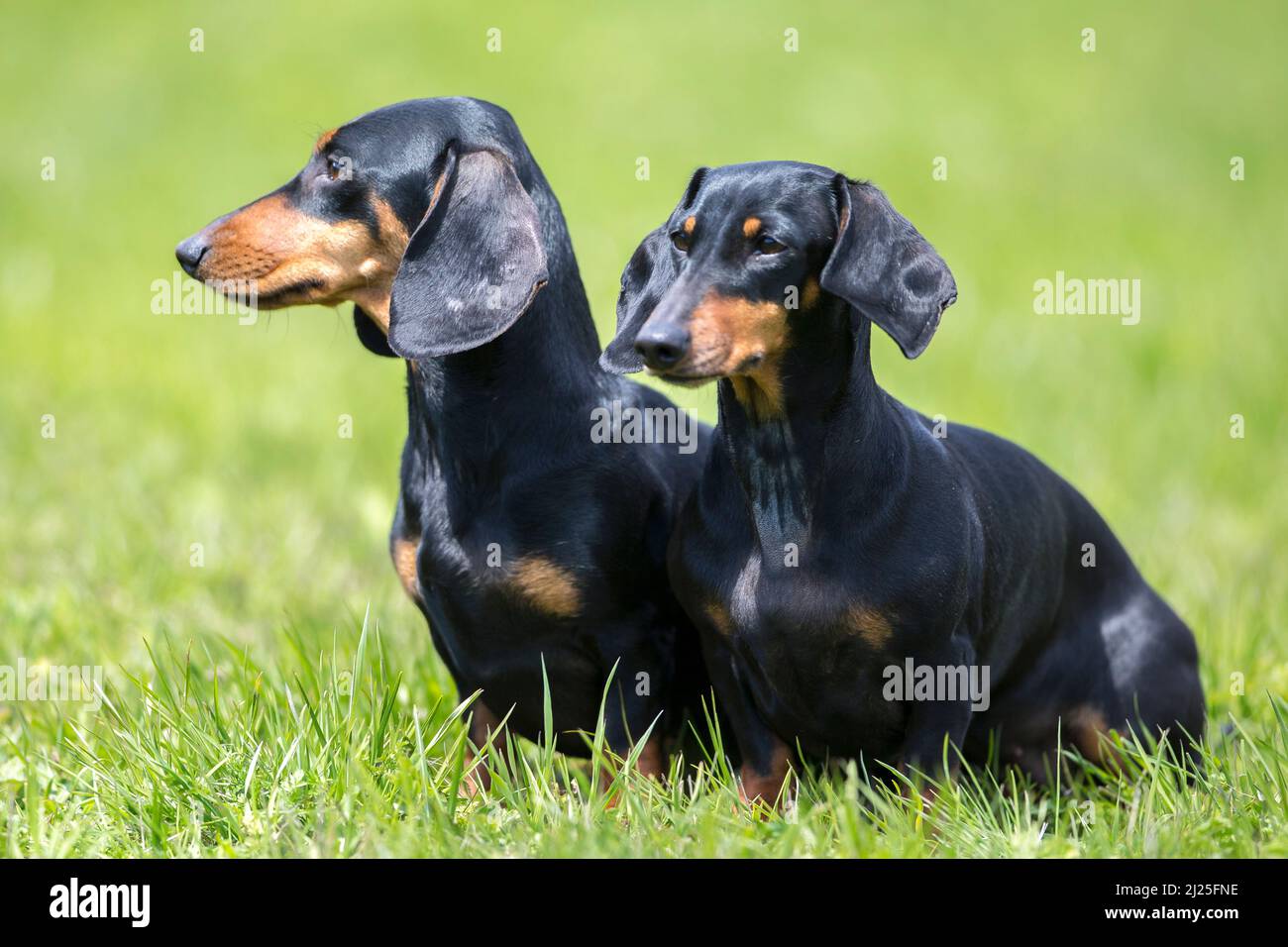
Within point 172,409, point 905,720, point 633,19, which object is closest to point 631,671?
point 905,720

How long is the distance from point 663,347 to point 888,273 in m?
0.58

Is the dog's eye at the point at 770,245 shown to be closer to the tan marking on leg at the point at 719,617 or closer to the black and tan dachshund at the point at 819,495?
the black and tan dachshund at the point at 819,495

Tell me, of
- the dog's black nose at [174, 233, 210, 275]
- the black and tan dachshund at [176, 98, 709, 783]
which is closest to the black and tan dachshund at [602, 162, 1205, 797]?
the black and tan dachshund at [176, 98, 709, 783]

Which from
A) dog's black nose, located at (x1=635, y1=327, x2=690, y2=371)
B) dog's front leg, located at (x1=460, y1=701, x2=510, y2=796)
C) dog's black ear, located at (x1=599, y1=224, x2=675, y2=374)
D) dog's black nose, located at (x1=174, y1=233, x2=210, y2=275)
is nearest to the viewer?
dog's black nose, located at (x1=635, y1=327, x2=690, y2=371)

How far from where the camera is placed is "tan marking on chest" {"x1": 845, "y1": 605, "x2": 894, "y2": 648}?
3.55 metres

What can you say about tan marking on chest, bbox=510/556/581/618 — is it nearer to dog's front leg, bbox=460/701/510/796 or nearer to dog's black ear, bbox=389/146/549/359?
dog's front leg, bbox=460/701/510/796

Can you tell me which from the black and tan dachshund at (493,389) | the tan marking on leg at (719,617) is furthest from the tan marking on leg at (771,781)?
the tan marking on leg at (719,617)

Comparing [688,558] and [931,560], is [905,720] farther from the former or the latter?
[688,558]

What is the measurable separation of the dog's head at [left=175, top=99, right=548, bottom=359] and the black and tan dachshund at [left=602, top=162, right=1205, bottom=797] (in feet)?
1.07

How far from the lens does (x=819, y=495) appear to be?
364 centimetres

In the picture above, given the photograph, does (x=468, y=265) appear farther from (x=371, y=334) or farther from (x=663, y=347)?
(x=663, y=347)

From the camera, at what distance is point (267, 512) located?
23.6 ft

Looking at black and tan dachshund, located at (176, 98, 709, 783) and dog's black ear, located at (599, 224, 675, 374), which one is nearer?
dog's black ear, located at (599, 224, 675, 374)
